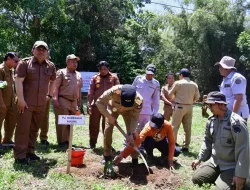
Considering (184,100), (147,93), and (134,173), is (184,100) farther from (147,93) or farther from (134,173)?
(134,173)

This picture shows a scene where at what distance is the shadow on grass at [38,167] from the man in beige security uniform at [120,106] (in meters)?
0.92

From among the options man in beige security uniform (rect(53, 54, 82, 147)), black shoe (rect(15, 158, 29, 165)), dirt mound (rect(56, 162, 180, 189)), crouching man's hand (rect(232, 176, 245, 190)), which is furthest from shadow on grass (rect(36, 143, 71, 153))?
crouching man's hand (rect(232, 176, 245, 190))

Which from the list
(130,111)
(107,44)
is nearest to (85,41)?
(107,44)

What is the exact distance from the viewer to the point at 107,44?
22.7 meters

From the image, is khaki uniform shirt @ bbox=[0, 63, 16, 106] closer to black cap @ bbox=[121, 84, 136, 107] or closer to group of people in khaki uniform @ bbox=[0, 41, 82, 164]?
group of people in khaki uniform @ bbox=[0, 41, 82, 164]

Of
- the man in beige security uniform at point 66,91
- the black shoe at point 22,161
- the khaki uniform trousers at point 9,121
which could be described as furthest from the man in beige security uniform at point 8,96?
the black shoe at point 22,161

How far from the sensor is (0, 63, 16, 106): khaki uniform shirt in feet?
18.2

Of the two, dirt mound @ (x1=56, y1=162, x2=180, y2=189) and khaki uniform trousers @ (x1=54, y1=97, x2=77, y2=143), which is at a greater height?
khaki uniform trousers @ (x1=54, y1=97, x2=77, y2=143)

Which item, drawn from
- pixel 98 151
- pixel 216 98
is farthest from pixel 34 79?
pixel 216 98

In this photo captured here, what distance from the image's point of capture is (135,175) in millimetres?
4473

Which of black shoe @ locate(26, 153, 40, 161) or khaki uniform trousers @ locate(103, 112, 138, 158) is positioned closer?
khaki uniform trousers @ locate(103, 112, 138, 158)

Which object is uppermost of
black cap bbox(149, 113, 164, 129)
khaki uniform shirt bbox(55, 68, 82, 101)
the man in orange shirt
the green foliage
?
the green foliage

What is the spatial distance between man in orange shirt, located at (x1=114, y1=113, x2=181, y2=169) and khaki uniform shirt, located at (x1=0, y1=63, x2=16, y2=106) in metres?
2.45

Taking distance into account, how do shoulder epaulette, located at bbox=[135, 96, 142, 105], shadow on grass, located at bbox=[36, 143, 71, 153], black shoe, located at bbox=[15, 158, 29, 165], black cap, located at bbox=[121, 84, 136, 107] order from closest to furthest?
black cap, located at bbox=[121, 84, 136, 107] < shoulder epaulette, located at bbox=[135, 96, 142, 105] < black shoe, located at bbox=[15, 158, 29, 165] < shadow on grass, located at bbox=[36, 143, 71, 153]
